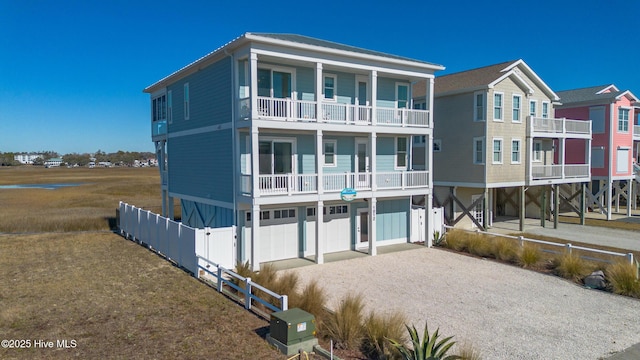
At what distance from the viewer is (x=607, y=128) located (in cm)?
3114

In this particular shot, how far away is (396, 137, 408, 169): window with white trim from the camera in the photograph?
2186cm

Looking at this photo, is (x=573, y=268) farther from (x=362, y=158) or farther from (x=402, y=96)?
(x=402, y=96)

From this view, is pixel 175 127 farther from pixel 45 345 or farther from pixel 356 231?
pixel 45 345

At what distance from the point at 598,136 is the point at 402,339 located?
99.6 feet

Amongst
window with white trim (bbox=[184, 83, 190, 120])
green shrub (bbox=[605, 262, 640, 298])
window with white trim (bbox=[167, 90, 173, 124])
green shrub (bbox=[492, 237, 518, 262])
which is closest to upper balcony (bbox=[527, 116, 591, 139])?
green shrub (bbox=[492, 237, 518, 262])

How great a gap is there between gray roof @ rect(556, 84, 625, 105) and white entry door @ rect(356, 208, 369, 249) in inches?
859

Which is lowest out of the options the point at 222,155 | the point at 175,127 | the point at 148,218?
the point at 148,218

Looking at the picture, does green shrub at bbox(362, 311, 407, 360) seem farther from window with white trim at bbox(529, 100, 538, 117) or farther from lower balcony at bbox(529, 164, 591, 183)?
window with white trim at bbox(529, 100, 538, 117)

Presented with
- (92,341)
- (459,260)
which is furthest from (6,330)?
(459,260)

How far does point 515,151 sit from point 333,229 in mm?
13382

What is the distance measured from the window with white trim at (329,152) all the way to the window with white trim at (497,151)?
10.6 m

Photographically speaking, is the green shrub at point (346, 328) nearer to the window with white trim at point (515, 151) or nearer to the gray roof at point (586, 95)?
the window with white trim at point (515, 151)

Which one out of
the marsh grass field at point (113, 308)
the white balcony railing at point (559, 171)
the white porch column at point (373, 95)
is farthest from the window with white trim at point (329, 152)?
the white balcony railing at point (559, 171)

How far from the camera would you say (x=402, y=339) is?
9016 millimetres
